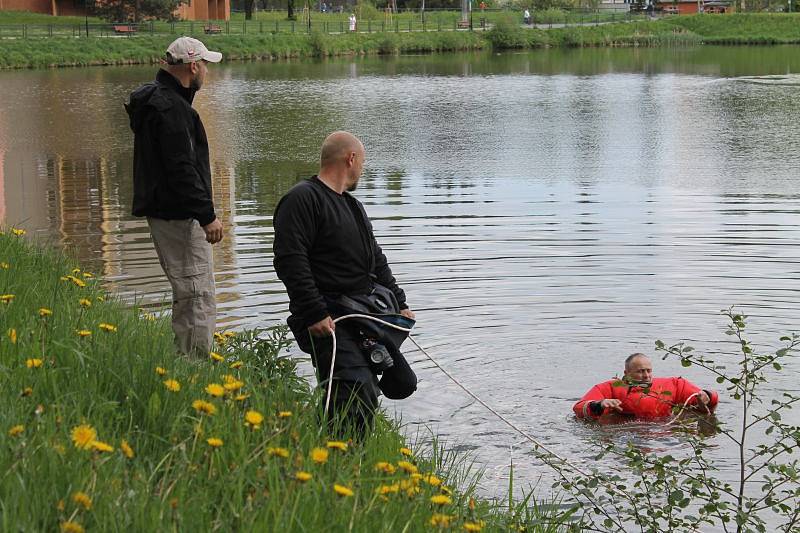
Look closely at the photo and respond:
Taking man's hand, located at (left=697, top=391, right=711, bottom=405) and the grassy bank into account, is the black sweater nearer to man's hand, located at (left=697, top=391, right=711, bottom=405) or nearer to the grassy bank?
man's hand, located at (left=697, top=391, right=711, bottom=405)

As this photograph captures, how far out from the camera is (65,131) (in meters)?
28.3

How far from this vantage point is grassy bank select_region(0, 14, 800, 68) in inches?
2276

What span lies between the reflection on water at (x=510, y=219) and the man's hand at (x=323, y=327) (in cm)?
187

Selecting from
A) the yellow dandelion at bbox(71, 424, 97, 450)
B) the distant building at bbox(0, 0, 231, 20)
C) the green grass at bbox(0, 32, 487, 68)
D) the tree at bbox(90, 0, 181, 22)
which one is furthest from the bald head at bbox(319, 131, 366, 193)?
the distant building at bbox(0, 0, 231, 20)

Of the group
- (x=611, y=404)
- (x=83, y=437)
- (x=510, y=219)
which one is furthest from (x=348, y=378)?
(x=510, y=219)

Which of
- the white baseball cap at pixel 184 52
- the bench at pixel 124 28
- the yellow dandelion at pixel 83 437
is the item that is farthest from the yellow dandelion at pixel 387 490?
the bench at pixel 124 28

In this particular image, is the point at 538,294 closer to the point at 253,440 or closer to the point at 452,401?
the point at 452,401

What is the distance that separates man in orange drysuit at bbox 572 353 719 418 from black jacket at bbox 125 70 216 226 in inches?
126

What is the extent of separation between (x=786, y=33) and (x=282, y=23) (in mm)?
35361

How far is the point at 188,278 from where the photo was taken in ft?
24.5

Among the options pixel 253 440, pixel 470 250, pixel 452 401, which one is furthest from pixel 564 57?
pixel 253 440

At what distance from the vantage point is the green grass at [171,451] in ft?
12.9

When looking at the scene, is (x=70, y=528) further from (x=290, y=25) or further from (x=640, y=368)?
(x=290, y=25)

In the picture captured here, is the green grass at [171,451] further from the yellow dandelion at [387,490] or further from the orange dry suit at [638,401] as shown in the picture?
the orange dry suit at [638,401]
